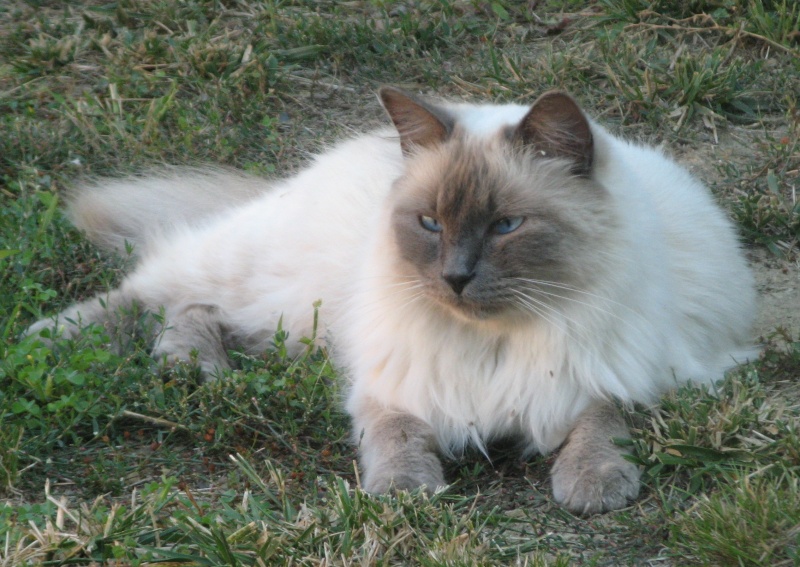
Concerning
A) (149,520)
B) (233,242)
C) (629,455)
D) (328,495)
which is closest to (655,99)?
(233,242)

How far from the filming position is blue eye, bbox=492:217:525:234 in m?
3.40

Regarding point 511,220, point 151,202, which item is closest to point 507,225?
point 511,220

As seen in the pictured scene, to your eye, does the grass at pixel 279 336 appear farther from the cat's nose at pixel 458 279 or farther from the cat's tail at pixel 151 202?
the cat's nose at pixel 458 279

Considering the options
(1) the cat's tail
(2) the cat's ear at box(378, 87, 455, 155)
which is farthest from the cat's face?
(1) the cat's tail

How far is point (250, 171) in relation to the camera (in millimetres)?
5395

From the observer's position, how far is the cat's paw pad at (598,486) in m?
3.19

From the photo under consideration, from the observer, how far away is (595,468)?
328cm

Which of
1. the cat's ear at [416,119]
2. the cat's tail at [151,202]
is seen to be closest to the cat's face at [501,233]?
the cat's ear at [416,119]

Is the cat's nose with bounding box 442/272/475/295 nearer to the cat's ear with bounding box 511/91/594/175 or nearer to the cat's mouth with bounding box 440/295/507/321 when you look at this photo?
the cat's mouth with bounding box 440/295/507/321

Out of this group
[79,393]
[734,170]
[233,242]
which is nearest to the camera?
[79,393]

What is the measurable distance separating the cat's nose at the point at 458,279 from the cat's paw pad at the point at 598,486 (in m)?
0.69

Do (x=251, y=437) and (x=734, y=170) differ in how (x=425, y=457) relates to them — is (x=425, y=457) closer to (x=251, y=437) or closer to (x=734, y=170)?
(x=251, y=437)

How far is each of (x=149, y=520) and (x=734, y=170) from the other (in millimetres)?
3543

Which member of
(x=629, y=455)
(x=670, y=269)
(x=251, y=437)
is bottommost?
(x=251, y=437)
